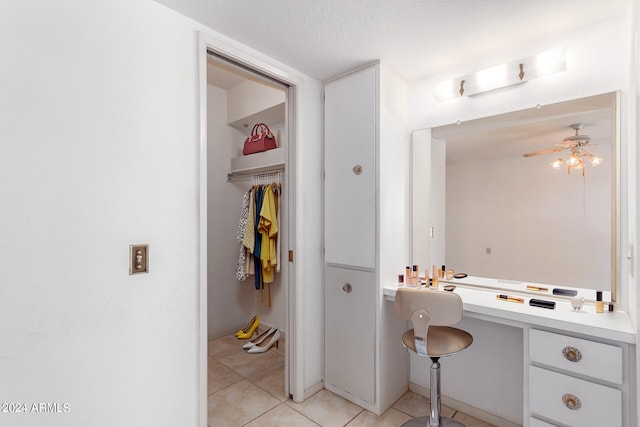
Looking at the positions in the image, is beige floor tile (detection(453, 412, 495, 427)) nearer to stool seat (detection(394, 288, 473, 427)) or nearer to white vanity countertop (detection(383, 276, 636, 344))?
stool seat (detection(394, 288, 473, 427))

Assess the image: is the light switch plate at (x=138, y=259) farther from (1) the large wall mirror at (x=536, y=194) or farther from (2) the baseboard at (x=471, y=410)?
(2) the baseboard at (x=471, y=410)

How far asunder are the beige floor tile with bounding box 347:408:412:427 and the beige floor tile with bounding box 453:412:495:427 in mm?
321

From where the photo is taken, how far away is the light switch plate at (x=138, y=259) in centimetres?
135

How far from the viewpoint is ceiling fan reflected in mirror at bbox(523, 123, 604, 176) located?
1602 millimetres

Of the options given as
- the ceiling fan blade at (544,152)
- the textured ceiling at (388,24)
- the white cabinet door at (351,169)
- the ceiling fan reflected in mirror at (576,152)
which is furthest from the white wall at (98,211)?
the ceiling fan reflected in mirror at (576,152)

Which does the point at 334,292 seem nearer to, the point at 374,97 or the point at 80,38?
the point at 374,97

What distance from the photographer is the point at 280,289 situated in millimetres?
3182

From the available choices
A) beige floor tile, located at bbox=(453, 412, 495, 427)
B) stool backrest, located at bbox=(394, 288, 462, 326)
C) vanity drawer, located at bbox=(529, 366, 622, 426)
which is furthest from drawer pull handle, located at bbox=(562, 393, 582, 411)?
beige floor tile, located at bbox=(453, 412, 495, 427)

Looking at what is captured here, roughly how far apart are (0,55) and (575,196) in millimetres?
2621

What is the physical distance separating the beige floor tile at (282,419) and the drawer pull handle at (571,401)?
130 cm

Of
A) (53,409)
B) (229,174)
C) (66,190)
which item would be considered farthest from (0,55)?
(229,174)

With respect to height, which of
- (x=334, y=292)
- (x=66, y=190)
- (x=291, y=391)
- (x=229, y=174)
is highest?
(x=229, y=174)

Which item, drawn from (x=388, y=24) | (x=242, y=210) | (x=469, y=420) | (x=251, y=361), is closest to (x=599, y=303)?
(x=469, y=420)

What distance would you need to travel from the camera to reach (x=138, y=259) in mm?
1378
